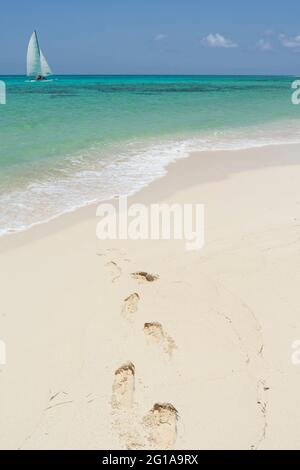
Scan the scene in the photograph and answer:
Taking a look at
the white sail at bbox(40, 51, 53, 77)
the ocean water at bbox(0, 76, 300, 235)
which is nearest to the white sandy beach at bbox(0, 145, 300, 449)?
the ocean water at bbox(0, 76, 300, 235)

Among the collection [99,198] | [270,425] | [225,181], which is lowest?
[270,425]

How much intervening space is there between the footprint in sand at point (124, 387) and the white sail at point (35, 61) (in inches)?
2179

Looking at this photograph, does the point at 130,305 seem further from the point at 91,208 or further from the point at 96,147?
the point at 96,147

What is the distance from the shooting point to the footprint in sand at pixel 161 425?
7.95ft

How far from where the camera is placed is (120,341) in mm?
3209

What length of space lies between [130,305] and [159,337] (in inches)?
19.9

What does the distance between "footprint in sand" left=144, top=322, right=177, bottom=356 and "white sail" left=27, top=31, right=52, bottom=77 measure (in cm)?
5492

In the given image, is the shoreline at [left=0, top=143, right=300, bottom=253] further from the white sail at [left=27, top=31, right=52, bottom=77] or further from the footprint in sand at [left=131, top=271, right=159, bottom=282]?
the white sail at [left=27, top=31, right=52, bottom=77]

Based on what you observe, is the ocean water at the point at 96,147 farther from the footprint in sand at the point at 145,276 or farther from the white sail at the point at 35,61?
the white sail at the point at 35,61

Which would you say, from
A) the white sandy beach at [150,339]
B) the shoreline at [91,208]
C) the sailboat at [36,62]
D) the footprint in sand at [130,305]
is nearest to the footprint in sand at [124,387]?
the white sandy beach at [150,339]

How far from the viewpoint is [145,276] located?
13.5 ft

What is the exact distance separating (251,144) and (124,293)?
355 inches
